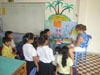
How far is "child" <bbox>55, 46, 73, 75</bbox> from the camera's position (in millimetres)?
1701

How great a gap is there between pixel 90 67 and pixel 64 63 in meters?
1.48

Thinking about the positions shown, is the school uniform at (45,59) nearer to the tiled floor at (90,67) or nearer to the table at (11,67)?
the table at (11,67)

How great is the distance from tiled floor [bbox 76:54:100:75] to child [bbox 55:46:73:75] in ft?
3.22

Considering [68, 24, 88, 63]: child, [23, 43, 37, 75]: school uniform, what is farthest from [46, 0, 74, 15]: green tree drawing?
[23, 43, 37, 75]: school uniform

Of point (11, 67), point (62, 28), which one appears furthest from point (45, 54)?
point (62, 28)

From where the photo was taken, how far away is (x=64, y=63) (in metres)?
1.70

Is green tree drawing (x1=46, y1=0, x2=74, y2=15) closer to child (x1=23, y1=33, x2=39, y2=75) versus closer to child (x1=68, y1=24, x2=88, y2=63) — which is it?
child (x1=68, y1=24, x2=88, y2=63)

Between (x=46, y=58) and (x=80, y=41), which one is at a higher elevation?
(x=80, y=41)

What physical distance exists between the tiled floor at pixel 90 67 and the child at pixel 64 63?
→ 98cm

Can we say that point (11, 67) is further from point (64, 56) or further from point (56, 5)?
point (56, 5)

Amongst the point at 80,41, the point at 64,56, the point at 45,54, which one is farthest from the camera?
the point at 80,41

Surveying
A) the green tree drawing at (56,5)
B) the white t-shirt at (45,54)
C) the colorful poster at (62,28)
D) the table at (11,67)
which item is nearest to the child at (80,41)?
the colorful poster at (62,28)

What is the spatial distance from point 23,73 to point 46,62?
46 cm

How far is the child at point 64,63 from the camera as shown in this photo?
170 centimetres
